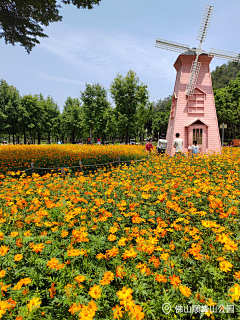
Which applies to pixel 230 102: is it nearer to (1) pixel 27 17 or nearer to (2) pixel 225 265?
(1) pixel 27 17

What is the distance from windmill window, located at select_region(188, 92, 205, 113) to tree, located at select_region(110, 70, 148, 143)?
15.1 metres

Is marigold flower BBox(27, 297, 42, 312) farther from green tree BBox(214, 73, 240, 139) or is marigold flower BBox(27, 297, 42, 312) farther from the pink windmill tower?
green tree BBox(214, 73, 240, 139)

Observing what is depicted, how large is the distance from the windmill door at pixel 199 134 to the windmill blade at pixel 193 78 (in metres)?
2.43

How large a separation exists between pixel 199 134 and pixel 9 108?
33.4m

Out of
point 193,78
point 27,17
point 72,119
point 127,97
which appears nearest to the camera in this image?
point 27,17

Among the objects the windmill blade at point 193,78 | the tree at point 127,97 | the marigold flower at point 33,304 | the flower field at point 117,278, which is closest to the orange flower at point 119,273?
the flower field at point 117,278

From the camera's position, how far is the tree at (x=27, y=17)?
8539 mm

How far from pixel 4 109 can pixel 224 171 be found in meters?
37.5

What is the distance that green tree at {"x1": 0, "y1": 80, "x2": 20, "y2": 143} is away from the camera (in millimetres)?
32625

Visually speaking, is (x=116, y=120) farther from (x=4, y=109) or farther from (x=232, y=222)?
(x=232, y=222)

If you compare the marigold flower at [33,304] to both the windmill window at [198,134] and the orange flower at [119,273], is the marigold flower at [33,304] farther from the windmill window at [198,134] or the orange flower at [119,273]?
the windmill window at [198,134]

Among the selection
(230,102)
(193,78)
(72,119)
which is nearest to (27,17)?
(193,78)

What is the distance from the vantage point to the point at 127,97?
91.3 ft

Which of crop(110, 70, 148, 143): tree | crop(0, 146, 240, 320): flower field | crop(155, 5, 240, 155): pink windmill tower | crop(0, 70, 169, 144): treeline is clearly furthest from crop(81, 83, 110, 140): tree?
crop(0, 146, 240, 320): flower field
